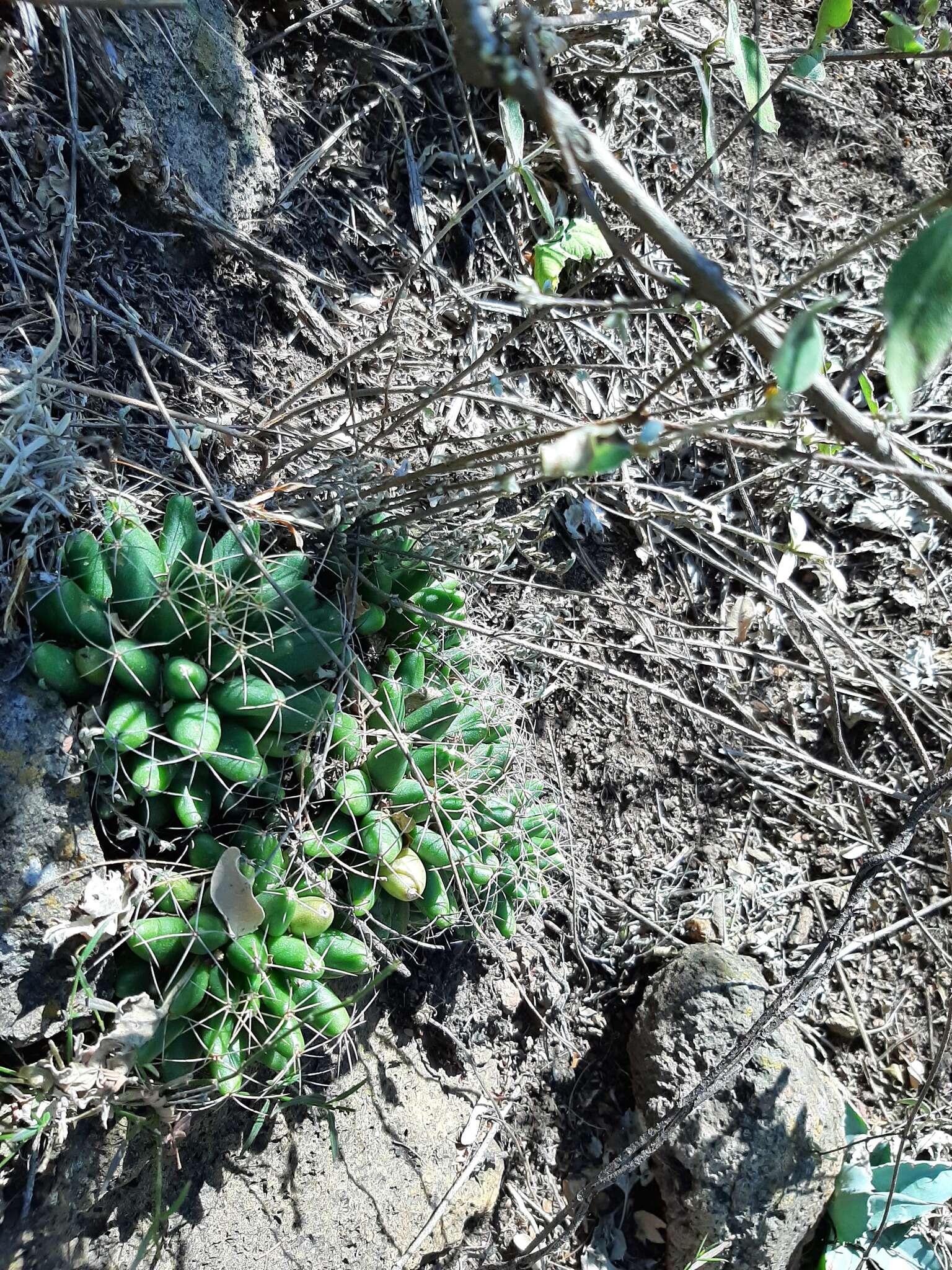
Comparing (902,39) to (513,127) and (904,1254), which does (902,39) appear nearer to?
(513,127)

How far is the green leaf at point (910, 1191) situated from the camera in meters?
2.60

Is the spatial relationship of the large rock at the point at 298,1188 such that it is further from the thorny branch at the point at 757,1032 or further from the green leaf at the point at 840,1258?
the green leaf at the point at 840,1258

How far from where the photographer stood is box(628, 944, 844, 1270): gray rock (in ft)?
8.02

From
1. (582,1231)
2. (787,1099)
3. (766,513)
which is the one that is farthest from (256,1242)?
(766,513)

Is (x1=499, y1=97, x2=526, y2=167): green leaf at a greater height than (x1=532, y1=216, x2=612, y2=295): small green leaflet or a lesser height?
greater

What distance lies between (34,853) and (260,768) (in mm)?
425

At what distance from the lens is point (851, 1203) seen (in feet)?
8.44

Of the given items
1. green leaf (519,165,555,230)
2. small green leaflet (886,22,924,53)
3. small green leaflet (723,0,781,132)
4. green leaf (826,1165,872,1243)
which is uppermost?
small green leaflet (886,22,924,53)

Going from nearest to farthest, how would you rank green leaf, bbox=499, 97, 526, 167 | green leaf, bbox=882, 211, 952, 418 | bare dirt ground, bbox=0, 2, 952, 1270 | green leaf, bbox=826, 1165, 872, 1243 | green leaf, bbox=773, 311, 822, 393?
1. green leaf, bbox=882, 211, 952, 418
2. green leaf, bbox=773, 311, 822, 393
3. bare dirt ground, bbox=0, 2, 952, 1270
4. green leaf, bbox=499, 97, 526, 167
5. green leaf, bbox=826, 1165, 872, 1243

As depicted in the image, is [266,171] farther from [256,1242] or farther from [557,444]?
[256,1242]

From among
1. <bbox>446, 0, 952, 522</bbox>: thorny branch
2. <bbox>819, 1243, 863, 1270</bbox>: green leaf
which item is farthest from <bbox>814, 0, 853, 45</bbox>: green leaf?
<bbox>819, 1243, 863, 1270</bbox>: green leaf

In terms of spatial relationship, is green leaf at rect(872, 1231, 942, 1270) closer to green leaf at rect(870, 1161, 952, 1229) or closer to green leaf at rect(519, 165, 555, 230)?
green leaf at rect(870, 1161, 952, 1229)

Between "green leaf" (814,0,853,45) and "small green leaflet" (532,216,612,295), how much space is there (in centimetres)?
88

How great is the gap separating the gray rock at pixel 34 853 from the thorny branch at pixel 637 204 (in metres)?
1.31
